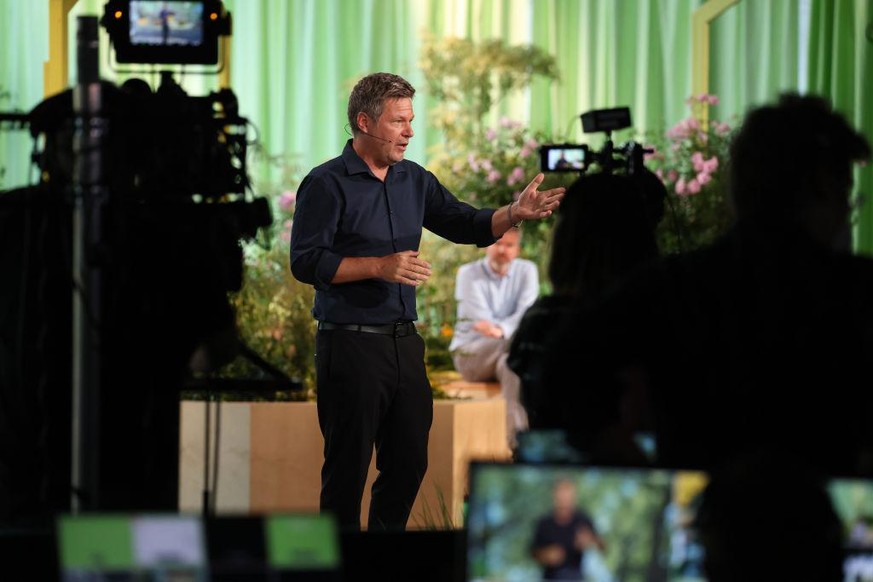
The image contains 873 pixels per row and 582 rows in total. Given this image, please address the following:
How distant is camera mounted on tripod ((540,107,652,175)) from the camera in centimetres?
289

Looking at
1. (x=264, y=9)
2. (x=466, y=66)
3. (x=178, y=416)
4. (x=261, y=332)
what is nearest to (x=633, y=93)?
(x=466, y=66)

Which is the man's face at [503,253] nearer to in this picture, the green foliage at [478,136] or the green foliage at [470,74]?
the green foliage at [478,136]

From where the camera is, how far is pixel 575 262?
212 centimetres

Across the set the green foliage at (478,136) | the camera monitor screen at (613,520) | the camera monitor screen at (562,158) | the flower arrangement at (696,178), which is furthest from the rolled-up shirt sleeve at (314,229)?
the green foliage at (478,136)

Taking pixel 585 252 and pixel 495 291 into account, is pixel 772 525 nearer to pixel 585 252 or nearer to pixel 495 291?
pixel 585 252

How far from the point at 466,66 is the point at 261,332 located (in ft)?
11.0

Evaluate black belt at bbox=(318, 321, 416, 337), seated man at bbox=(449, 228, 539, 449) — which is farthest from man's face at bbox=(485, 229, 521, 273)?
black belt at bbox=(318, 321, 416, 337)

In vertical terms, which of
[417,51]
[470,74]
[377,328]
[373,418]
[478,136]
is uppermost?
[417,51]

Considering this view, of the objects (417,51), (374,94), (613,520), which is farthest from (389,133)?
(417,51)

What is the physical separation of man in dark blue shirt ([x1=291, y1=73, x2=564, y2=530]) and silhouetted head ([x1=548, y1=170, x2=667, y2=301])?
931 millimetres

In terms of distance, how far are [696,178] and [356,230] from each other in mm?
3306

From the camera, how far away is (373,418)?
125 inches

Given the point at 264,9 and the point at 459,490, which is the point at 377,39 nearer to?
the point at 264,9

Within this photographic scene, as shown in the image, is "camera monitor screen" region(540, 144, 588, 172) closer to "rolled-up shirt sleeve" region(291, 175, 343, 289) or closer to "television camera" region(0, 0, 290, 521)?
"rolled-up shirt sleeve" region(291, 175, 343, 289)
